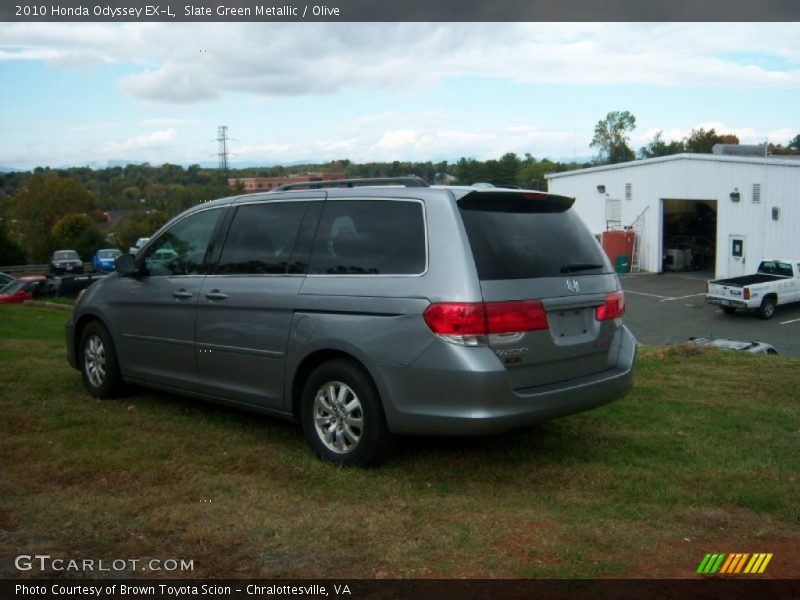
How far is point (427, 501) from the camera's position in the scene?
177 inches

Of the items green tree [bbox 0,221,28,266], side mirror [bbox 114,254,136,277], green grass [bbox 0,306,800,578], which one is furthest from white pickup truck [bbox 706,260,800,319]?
green tree [bbox 0,221,28,266]

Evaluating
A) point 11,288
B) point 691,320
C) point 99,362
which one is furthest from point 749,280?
point 11,288

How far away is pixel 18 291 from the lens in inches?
1481

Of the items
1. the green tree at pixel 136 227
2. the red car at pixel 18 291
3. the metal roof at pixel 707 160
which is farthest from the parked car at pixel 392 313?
the green tree at pixel 136 227

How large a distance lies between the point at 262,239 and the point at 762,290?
26937 mm

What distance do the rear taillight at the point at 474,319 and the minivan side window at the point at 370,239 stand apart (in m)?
0.34

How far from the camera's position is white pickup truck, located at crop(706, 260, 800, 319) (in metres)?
28.7

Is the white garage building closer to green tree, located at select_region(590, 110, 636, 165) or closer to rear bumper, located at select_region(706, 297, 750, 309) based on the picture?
rear bumper, located at select_region(706, 297, 750, 309)

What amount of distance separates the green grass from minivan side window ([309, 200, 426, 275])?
1.29 m

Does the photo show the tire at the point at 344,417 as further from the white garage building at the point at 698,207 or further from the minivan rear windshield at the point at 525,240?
the white garage building at the point at 698,207

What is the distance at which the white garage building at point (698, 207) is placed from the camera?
34.9 m

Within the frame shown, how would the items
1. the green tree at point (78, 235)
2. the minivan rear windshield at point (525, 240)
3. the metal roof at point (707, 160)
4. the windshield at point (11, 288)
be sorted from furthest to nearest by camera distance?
the green tree at point (78, 235)
the windshield at point (11, 288)
the metal roof at point (707, 160)
the minivan rear windshield at point (525, 240)

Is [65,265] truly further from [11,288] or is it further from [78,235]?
[78,235]
